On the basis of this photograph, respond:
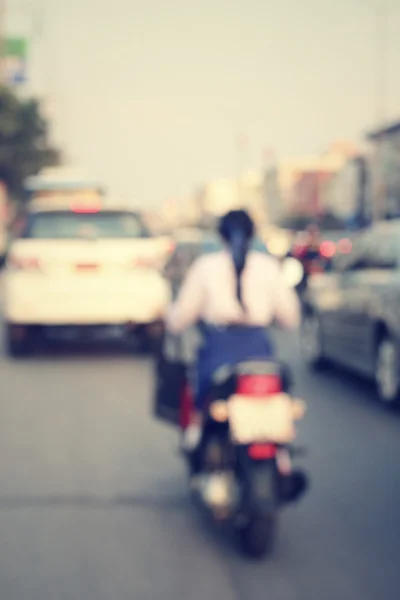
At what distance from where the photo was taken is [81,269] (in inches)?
564

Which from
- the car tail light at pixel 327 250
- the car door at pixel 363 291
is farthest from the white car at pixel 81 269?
the car tail light at pixel 327 250

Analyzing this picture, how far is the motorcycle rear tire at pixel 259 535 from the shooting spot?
18.9ft

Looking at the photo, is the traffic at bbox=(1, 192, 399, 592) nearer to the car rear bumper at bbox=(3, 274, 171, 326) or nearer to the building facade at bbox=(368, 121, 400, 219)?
the car rear bumper at bbox=(3, 274, 171, 326)

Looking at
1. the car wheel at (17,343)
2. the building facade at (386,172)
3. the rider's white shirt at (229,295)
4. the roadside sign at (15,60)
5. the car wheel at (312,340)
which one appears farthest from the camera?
the roadside sign at (15,60)

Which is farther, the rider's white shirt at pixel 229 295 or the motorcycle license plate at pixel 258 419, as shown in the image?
the rider's white shirt at pixel 229 295

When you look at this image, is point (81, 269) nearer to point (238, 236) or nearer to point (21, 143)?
point (238, 236)

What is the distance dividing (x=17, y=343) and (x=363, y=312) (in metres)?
4.60

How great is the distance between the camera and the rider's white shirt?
614 cm

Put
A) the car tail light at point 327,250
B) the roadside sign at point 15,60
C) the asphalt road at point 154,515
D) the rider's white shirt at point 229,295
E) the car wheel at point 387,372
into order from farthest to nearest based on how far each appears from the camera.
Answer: the roadside sign at point 15,60
the car tail light at point 327,250
the car wheel at point 387,372
the rider's white shirt at point 229,295
the asphalt road at point 154,515

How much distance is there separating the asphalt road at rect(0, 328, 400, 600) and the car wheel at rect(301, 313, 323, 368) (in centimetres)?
246

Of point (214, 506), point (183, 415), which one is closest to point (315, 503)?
point (183, 415)

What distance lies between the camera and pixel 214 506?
5.80 metres

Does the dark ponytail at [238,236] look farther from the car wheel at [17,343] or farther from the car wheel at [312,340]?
the car wheel at [17,343]

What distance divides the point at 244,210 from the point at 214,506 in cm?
140
